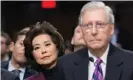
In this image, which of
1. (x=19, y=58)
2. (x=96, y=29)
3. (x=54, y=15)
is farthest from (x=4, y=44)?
(x=54, y=15)

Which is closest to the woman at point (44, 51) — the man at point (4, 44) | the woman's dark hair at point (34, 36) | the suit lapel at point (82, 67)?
the woman's dark hair at point (34, 36)

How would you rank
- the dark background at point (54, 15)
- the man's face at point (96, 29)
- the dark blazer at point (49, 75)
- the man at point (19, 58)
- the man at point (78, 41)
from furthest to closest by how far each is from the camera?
the dark background at point (54, 15) < the man at point (19, 58) < the man at point (78, 41) < the dark blazer at point (49, 75) < the man's face at point (96, 29)

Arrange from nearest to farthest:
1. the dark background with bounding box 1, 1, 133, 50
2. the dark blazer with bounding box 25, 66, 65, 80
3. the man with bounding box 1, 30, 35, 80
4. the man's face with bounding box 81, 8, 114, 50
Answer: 1. the man's face with bounding box 81, 8, 114, 50
2. the dark blazer with bounding box 25, 66, 65, 80
3. the man with bounding box 1, 30, 35, 80
4. the dark background with bounding box 1, 1, 133, 50

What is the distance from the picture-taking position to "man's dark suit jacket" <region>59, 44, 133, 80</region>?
288 centimetres

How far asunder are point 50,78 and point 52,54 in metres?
0.15

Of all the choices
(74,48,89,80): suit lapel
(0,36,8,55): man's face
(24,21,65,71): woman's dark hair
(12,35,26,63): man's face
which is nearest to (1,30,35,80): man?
(12,35,26,63): man's face

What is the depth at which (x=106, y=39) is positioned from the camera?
288 centimetres

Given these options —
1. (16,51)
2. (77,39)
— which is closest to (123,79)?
Result: (77,39)

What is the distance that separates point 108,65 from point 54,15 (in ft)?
16.2

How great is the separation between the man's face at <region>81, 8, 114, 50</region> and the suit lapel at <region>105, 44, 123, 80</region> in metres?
0.10

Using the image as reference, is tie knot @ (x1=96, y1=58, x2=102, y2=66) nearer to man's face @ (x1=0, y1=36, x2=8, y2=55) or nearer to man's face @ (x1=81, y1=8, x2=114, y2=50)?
man's face @ (x1=81, y1=8, x2=114, y2=50)

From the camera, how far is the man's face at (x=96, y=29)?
9.36ft

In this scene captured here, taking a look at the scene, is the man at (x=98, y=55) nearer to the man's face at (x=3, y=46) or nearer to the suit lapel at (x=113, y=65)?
the suit lapel at (x=113, y=65)

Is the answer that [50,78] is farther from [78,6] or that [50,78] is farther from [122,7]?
[78,6]
